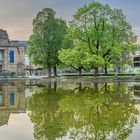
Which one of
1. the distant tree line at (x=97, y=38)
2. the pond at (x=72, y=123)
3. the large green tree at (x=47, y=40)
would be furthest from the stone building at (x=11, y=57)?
the pond at (x=72, y=123)

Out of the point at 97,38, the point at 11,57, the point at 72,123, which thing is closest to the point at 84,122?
the point at 72,123

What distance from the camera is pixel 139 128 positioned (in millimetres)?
13203

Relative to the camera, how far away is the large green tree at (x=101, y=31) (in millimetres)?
62094

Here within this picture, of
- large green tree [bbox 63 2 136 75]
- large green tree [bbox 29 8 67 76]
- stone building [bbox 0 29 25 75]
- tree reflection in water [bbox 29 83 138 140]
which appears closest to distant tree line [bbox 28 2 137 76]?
large green tree [bbox 63 2 136 75]

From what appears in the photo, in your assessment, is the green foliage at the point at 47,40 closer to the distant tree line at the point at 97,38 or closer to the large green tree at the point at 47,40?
the large green tree at the point at 47,40

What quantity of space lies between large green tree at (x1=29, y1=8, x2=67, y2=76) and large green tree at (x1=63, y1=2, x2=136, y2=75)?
1106cm

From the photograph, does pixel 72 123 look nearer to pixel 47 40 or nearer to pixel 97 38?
pixel 97 38

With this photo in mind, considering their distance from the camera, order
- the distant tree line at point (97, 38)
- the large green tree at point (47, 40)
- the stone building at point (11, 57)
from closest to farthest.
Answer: the distant tree line at point (97, 38)
the large green tree at point (47, 40)
the stone building at point (11, 57)

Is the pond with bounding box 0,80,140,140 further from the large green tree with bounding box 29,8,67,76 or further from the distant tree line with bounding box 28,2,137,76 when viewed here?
the large green tree with bounding box 29,8,67,76

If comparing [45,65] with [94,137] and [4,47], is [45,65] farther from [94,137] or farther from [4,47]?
[94,137]

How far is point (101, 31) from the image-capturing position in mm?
62281

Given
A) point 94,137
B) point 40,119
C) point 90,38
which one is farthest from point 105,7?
point 94,137

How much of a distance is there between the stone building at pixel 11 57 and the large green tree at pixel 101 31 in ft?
77.4

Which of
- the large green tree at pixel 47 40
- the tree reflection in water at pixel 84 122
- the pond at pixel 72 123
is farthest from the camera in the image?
the large green tree at pixel 47 40
